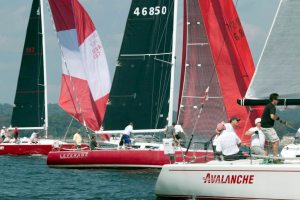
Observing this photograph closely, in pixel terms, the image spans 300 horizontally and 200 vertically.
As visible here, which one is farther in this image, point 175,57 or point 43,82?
point 43,82

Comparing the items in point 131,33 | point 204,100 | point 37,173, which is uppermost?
point 131,33

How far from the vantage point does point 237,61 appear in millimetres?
31031

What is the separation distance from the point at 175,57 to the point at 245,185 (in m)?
17.3

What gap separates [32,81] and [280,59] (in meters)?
33.5

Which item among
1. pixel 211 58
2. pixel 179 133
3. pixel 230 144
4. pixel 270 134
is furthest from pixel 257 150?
pixel 211 58

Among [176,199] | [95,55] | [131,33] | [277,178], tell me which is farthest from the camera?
[95,55]

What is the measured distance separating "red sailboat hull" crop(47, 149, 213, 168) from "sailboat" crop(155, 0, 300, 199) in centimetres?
1152

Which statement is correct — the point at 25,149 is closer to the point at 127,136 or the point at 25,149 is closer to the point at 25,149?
the point at 25,149

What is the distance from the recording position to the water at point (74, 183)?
73.9 feet

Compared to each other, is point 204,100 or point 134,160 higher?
point 204,100

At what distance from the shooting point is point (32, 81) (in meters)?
48.8

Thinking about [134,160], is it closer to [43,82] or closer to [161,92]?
[161,92]

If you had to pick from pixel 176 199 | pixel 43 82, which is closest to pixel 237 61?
pixel 176 199

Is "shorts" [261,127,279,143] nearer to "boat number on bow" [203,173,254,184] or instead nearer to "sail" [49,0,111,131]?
"boat number on bow" [203,173,254,184]
